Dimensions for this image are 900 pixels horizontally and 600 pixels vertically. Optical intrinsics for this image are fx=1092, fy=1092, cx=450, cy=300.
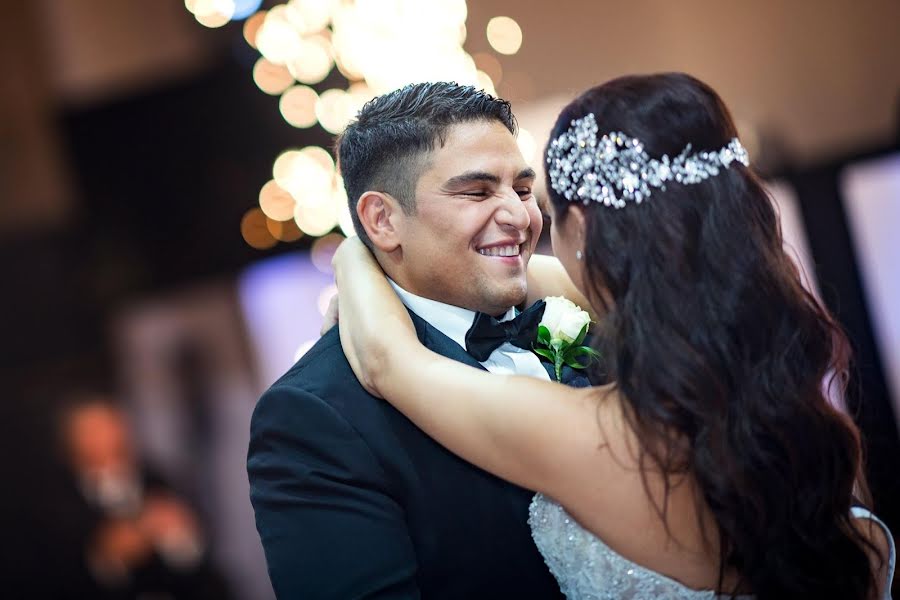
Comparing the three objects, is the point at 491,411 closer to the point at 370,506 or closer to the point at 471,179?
the point at 370,506

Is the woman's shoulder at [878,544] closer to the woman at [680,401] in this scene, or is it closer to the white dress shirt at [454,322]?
the woman at [680,401]

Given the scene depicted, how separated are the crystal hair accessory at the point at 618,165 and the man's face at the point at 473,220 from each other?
220 mm

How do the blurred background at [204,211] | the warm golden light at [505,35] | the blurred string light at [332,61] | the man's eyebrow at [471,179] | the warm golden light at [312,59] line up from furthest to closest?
the warm golden light at [505,35] < the blurred background at [204,211] < the warm golden light at [312,59] < the blurred string light at [332,61] < the man's eyebrow at [471,179]

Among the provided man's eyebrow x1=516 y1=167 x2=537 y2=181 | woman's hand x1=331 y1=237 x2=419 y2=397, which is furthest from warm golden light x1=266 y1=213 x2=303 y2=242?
man's eyebrow x1=516 y1=167 x2=537 y2=181

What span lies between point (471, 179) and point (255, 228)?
522cm

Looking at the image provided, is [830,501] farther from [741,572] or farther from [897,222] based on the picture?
[897,222]

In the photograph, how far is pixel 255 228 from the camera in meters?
7.42

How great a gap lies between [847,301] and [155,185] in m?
4.56

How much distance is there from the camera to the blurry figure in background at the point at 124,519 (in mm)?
6305

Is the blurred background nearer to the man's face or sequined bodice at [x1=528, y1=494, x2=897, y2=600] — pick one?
the man's face

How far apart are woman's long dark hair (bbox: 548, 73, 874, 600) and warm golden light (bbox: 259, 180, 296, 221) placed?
5370 millimetres

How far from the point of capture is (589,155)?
84.3 inches

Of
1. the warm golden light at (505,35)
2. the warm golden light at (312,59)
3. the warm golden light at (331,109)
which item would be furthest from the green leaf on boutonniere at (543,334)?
the warm golden light at (505,35)

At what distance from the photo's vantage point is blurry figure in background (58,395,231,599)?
6305 millimetres
